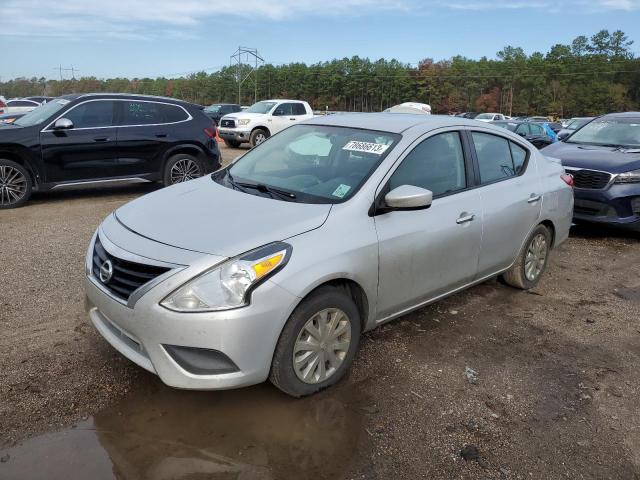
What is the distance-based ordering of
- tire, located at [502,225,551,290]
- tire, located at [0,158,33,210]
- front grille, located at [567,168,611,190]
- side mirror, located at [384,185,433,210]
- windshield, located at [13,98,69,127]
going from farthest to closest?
windshield, located at [13,98,69,127]
tire, located at [0,158,33,210]
front grille, located at [567,168,611,190]
tire, located at [502,225,551,290]
side mirror, located at [384,185,433,210]

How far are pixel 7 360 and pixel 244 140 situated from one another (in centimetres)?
1580

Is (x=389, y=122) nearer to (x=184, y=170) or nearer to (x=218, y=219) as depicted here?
(x=218, y=219)

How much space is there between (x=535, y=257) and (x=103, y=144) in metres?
6.62

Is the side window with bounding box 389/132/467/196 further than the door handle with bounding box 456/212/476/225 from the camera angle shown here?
No

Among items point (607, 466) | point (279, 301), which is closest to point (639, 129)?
point (607, 466)

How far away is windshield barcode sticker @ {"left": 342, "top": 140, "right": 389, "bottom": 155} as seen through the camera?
383cm

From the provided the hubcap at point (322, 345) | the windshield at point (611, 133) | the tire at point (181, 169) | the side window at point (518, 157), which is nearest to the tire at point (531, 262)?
the side window at point (518, 157)

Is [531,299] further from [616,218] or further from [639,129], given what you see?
[639,129]

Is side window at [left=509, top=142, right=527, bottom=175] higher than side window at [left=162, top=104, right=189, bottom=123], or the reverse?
side window at [left=162, top=104, right=189, bottom=123]

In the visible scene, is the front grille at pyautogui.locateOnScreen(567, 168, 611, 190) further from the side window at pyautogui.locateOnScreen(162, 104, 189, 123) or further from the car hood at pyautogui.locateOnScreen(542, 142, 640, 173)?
the side window at pyautogui.locateOnScreen(162, 104, 189, 123)

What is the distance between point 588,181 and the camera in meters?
7.29

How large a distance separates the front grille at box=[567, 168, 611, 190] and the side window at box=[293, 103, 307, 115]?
1345 cm

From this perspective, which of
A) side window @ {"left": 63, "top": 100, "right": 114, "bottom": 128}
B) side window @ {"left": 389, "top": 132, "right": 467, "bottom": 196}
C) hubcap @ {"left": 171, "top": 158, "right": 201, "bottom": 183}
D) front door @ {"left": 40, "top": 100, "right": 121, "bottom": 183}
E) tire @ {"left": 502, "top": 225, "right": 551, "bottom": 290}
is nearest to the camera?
side window @ {"left": 389, "top": 132, "right": 467, "bottom": 196}

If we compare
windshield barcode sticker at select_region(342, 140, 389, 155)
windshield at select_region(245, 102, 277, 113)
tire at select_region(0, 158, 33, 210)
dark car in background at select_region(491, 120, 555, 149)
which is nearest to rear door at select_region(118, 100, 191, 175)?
tire at select_region(0, 158, 33, 210)
